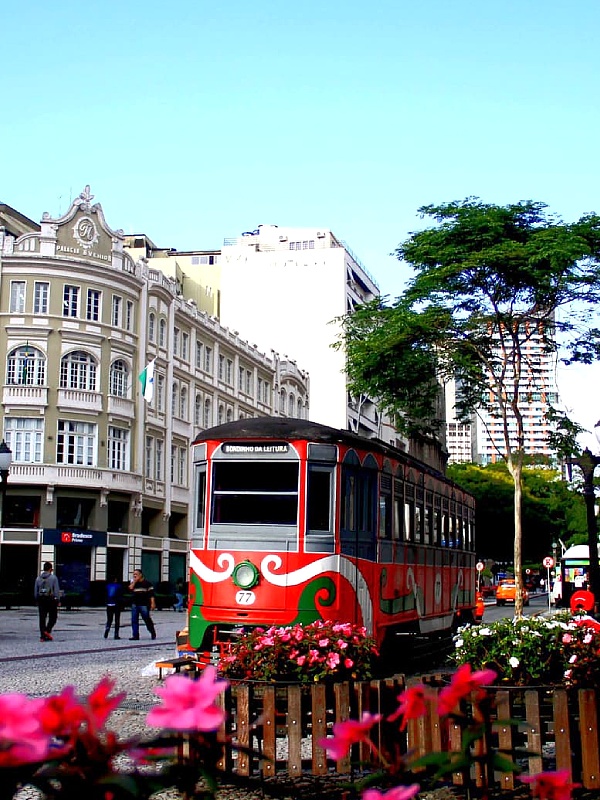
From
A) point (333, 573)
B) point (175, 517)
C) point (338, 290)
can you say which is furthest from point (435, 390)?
point (338, 290)

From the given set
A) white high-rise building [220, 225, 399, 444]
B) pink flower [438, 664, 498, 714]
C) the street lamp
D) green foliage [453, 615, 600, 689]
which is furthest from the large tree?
white high-rise building [220, 225, 399, 444]

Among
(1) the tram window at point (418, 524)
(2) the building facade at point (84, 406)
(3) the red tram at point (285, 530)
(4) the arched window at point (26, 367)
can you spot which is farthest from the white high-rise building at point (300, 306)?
(3) the red tram at point (285, 530)

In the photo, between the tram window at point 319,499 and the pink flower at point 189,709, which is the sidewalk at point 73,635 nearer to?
the tram window at point 319,499

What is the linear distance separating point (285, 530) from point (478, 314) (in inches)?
472

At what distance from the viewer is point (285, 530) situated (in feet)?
47.3

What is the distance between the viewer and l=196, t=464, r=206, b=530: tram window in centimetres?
1507

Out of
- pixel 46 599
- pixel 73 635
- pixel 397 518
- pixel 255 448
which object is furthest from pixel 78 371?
pixel 255 448

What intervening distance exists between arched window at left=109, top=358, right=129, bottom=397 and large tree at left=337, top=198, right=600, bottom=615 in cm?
2252

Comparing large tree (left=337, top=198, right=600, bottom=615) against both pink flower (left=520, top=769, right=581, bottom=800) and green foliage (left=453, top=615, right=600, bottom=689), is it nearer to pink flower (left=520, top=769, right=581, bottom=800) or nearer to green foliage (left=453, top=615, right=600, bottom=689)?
green foliage (left=453, top=615, right=600, bottom=689)

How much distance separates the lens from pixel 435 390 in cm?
2662

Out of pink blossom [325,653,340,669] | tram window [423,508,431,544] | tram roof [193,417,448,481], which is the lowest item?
pink blossom [325,653,340,669]

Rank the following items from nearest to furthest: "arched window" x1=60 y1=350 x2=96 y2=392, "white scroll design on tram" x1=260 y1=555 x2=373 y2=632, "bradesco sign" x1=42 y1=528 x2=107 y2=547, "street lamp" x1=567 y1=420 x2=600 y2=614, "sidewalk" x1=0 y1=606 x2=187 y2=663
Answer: "white scroll design on tram" x1=260 y1=555 x2=373 y2=632 < "sidewalk" x1=0 y1=606 x2=187 y2=663 < "street lamp" x1=567 y1=420 x2=600 y2=614 < "bradesco sign" x1=42 y1=528 x2=107 y2=547 < "arched window" x1=60 y1=350 x2=96 y2=392

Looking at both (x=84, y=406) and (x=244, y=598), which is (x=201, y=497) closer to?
(x=244, y=598)

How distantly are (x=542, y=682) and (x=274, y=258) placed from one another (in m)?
63.8
